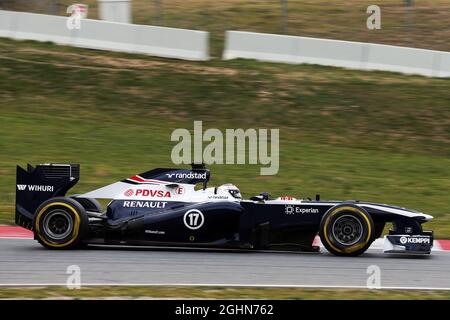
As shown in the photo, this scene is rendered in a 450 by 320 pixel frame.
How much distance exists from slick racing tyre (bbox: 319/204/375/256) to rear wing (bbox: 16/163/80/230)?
298cm

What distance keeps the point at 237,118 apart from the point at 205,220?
31.5 ft

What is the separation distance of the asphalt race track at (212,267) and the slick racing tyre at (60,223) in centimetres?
13

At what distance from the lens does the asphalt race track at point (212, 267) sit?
941cm

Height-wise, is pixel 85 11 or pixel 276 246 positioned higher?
pixel 85 11

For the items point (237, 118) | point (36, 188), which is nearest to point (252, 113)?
point (237, 118)

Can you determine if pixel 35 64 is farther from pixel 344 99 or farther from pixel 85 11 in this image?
pixel 344 99

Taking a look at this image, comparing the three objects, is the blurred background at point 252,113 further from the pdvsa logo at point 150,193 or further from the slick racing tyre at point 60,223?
the pdvsa logo at point 150,193

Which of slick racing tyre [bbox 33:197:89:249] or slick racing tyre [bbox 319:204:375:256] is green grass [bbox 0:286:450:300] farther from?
slick racing tyre [bbox 33:197:89:249]

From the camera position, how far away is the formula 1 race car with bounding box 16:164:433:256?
10797mm

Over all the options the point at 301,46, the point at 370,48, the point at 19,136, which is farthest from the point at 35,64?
the point at 370,48

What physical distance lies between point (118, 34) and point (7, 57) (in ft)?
9.03

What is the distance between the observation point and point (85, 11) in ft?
90.2

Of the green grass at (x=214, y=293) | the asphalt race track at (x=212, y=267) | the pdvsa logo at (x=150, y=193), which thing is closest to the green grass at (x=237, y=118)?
the asphalt race track at (x=212, y=267)

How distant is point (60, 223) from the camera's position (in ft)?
36.4
